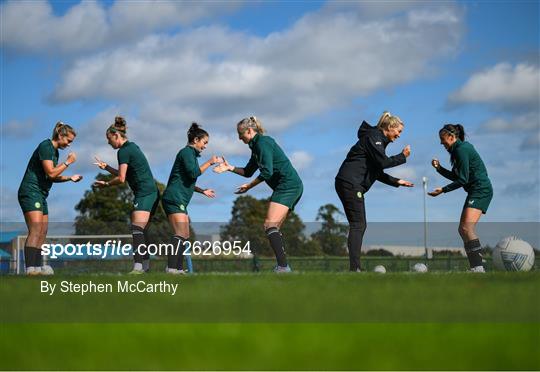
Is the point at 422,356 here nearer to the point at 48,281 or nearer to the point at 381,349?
the point at 381,349

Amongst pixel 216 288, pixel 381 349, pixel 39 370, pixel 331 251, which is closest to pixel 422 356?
pixel 381 349

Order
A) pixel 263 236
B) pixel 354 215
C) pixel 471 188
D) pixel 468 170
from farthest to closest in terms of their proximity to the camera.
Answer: pixel 263 236 < pixel 471 188 < pixel 468 170 < pixel 354 215

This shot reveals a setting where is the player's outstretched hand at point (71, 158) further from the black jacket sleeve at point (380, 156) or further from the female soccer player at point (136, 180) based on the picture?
the black jacket sleeve at point (380, 156)

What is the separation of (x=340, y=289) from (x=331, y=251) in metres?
26.0

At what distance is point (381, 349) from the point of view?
4.65 meters

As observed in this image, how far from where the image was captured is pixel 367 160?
1110cm

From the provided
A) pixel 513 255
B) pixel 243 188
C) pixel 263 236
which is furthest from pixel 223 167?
pixel 263 236

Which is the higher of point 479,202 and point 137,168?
point 137,168

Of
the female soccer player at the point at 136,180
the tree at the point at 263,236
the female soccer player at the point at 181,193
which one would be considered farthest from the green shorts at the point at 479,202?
the tree at the point at 263,236

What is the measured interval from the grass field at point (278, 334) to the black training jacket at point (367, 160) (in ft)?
15.1

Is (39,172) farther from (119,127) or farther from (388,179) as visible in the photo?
(388,179)

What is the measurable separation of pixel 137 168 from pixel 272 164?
2.18m

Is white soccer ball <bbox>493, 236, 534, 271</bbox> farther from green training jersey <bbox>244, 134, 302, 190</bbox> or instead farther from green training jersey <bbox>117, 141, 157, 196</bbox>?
green training jersey <bbox>117, 141, 157, 196</bbox>

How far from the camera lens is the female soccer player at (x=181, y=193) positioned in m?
11.3
